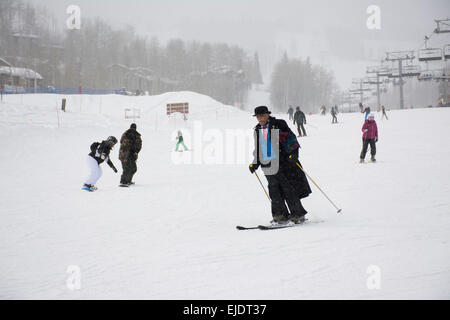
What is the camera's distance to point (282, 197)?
4965 mm

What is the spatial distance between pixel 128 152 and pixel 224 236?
5.74m

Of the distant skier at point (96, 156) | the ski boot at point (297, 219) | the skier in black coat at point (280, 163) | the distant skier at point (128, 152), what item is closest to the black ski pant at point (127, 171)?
the distant skier at point (128, 152)

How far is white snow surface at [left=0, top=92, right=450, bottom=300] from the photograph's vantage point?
285cm

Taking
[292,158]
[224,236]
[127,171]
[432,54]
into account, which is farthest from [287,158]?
[432,54]

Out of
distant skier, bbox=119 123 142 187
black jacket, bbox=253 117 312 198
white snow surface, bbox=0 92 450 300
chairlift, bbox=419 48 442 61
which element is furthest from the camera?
chairlift, bbox=419 48 442 61

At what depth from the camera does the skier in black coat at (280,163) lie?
4.84 metres

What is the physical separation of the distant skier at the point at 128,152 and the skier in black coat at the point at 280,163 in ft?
18.0

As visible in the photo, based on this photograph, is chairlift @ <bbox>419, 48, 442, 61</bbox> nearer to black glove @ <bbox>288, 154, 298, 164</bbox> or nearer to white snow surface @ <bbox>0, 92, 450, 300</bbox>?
white snow surface @ <bbox>0, 92, 450, 300</bbox>

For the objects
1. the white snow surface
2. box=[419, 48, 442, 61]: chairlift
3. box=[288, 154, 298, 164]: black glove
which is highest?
box=[419, 48, 442, 61]: chairlift

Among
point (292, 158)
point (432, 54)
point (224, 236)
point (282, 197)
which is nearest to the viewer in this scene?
point (224, 236)

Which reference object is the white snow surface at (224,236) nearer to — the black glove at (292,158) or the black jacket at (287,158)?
the black jacket at (287,158)

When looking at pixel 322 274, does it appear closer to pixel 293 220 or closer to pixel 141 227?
pixel 293 220

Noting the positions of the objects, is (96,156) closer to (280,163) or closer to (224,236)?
(224,236)

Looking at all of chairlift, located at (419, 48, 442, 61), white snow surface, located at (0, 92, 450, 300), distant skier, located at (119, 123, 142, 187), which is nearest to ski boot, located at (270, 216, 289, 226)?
white snow surface, located at (0, 92, 450, 300)
